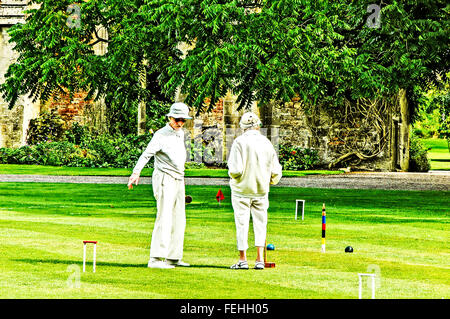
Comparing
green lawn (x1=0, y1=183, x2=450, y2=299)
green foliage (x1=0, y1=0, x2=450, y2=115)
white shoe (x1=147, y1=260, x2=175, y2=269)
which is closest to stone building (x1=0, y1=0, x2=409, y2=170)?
green foliage (x1=0, y1=0, x2=450, y2=115)

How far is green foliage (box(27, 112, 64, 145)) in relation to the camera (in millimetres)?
34875

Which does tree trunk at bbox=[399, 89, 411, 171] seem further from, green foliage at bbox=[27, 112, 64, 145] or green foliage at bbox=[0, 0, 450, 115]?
green foliage at bbox=[27, 112, 64, 145]

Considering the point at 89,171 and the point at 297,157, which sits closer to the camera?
the point at 89,171

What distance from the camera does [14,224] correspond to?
14961 millimetres

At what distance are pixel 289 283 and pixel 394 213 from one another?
9.67 meters

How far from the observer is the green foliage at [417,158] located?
118ft

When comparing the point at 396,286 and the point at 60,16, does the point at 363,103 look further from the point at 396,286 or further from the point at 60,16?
the point at 396,286

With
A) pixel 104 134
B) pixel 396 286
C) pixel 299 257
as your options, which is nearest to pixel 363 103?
pixel 104 134

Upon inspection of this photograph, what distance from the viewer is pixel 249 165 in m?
10.5

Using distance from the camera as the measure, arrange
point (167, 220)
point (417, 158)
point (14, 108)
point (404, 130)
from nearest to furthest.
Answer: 1. point (167, 220)
2. point (404, 130)
3. point (417, 158)
4. point (14, 108)

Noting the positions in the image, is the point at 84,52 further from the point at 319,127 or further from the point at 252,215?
the point at 319,127

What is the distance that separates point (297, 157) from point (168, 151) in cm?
2406

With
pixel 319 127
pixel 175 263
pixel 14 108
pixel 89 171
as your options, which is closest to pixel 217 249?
pixel 175 263

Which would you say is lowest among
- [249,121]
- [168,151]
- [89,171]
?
[89,171]
